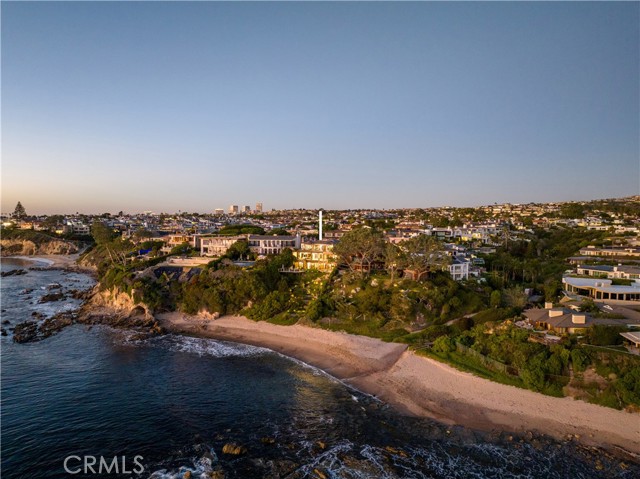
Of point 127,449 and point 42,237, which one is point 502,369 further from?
point 42,237

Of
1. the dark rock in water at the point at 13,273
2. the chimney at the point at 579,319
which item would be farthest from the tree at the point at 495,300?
the dark rock in water at the point at 13,273

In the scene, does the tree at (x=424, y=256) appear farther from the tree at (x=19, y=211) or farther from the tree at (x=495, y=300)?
the tree at (x=19, y=211)

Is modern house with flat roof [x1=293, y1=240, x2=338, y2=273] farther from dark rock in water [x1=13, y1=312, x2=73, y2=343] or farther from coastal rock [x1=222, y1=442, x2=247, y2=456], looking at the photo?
coastal rock [x1=222, y1=442, x2=247, y2=456]

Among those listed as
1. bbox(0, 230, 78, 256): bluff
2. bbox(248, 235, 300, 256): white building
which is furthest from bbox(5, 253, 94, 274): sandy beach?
bbox(248, 235, 300, 256): white building

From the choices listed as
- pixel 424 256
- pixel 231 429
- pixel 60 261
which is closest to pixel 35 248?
pixel 60 261

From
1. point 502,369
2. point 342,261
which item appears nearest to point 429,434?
point 502,369

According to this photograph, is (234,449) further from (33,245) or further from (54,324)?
(33,245)

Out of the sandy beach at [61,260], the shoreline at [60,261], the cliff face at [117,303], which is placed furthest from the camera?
the sandy beach at [61,260]
